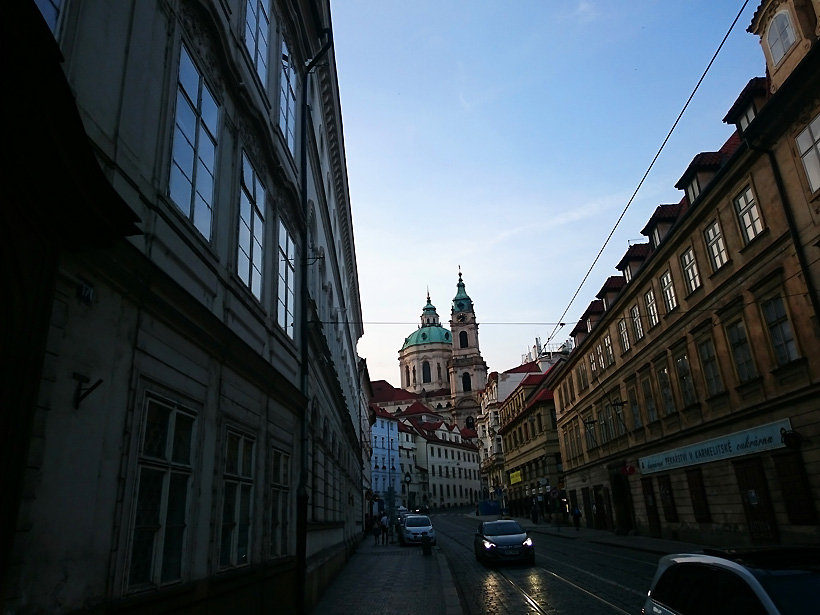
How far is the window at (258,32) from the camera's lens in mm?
11438

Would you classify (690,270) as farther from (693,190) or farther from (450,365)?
(450,365)

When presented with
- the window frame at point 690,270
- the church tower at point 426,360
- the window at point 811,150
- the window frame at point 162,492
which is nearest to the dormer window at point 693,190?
the window frame at point 690,270

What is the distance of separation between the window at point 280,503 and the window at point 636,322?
817 inches

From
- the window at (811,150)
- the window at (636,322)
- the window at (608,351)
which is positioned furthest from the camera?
the window at (608,351)

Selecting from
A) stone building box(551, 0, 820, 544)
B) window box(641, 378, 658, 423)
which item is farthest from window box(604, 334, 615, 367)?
window box(641, 378, 658, 423)

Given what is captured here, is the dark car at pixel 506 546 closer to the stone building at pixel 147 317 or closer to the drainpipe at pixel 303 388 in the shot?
the stone building at pixel 147 317

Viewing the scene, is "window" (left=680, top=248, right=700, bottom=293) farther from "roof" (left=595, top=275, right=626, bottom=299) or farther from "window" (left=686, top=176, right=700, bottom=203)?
"roof" (left=595, top=275, right=626, bottom=299)

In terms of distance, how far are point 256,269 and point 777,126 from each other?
14.9 metres

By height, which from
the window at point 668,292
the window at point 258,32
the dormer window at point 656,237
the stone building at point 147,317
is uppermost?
the dormer window at point 656,237

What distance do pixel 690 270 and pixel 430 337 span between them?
422ft

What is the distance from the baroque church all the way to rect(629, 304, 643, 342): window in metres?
99.9

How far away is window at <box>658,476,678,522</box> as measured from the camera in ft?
84.3

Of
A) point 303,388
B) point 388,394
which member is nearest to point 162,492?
point 303,388

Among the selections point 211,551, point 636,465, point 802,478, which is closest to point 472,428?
point 636,465
